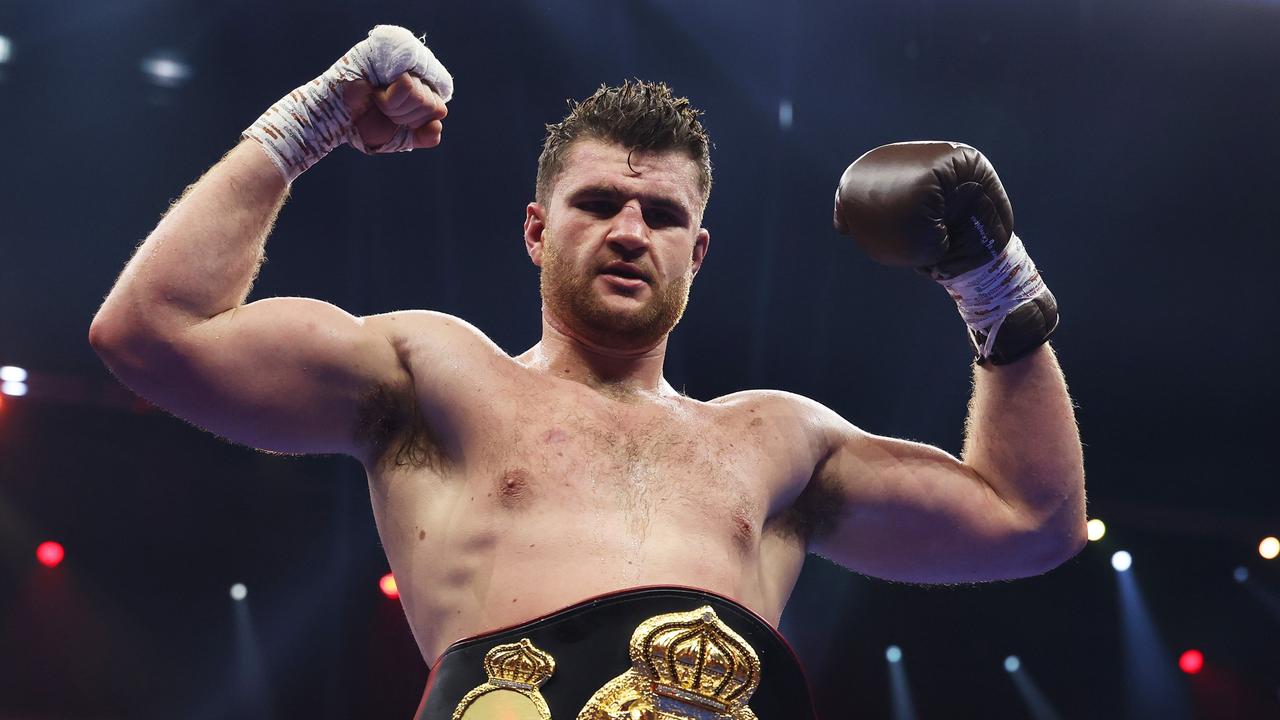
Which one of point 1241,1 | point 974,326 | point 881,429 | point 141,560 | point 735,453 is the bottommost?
point 141,560

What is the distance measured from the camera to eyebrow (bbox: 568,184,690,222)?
207cm

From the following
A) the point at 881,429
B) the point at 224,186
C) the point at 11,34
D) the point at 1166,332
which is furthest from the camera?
the point at 881,429

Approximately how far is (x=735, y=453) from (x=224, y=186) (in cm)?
97

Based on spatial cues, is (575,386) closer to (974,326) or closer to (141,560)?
(974,326)

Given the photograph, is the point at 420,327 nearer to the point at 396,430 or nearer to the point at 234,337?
the point at 396,430

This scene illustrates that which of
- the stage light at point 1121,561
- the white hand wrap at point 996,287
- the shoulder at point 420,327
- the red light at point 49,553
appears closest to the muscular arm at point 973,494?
the white hand wrap at point 996,287

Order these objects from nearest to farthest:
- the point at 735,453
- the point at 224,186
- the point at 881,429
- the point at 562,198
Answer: the point at 224,186 < the point at 735,453 < the point at 562,198 < the point at 881,429

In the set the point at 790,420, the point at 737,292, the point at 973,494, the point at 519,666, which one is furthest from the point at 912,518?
the point at 737,292

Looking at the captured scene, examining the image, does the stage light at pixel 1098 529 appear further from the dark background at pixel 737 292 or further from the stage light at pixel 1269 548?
the stage light at pixel 1269 548

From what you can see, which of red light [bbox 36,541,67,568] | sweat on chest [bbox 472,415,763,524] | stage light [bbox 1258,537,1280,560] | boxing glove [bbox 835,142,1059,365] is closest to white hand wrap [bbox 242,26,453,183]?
sweat on chest [bbox 472,415,763,524]

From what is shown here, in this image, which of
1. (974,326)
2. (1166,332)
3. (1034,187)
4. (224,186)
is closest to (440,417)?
(224,186)

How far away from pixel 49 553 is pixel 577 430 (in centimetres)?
408

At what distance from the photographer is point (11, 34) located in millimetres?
3850

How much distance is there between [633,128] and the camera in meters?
2.15
